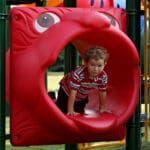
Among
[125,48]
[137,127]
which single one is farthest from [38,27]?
A: [137,127]

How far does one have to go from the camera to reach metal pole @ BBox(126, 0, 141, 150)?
143 inches

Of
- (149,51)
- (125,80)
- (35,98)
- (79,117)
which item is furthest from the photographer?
(149,51)

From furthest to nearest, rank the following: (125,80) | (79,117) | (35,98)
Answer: (125,80) < (79,117) < (35,98)

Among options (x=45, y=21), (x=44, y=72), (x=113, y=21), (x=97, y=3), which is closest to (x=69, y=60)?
(x=113, y=21)

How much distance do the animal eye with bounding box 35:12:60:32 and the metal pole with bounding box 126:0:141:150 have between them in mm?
641

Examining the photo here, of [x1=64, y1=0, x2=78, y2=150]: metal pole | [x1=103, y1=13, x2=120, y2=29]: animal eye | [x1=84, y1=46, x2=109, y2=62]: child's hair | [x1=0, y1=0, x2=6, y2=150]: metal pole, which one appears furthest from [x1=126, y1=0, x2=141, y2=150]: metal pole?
[x1=0, y1=0, x2=6, y2=150]: metal pole

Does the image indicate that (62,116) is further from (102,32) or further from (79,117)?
(102,32)

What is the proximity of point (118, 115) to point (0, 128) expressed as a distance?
79 centimetres

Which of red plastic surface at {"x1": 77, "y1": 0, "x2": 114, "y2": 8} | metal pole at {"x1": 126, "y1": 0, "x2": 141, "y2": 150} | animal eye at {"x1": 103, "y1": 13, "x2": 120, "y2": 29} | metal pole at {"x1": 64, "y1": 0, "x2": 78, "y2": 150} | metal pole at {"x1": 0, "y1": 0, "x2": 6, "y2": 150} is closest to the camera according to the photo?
metal pole at {"x1": 0, "y1": 0, "x2": 6, "y2": 150}

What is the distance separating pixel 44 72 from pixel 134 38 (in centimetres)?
89

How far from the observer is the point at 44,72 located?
3.09 meters

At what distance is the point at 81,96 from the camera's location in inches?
139

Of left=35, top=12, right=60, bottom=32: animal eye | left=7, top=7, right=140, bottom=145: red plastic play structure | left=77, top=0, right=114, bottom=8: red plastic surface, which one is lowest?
left=7, top=7, right=140, bottom=145: red plastic play structure

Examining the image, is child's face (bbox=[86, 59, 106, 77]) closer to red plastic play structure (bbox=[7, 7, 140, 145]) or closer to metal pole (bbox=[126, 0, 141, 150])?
red plastic play structure (bbox=[7, 7, 140, 145])
